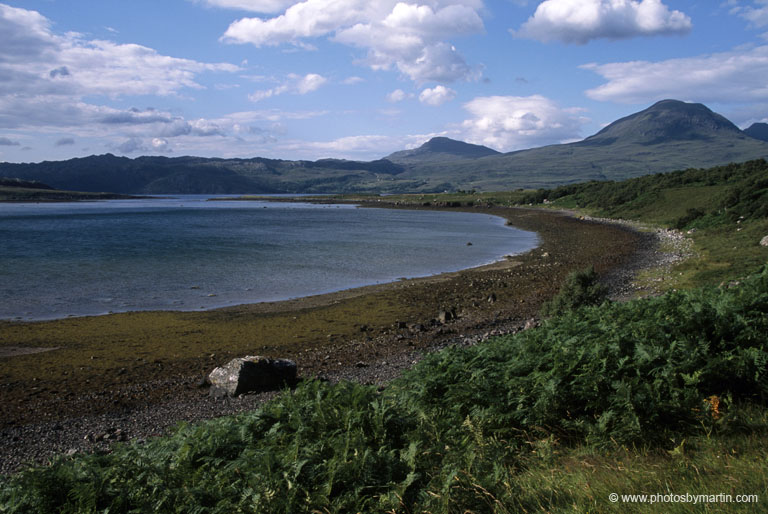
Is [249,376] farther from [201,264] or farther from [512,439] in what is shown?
[201,264]

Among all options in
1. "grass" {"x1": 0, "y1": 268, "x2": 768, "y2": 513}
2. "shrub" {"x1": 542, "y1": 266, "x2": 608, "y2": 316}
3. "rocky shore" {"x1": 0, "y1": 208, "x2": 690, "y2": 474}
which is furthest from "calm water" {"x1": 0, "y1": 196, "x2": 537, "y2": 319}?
"grass" {"x1": 0, "y1": 268, "x2": 768, "y2": 513}

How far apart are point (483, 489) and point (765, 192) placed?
52.2m

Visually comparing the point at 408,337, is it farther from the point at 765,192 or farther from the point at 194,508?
the point at 765,192

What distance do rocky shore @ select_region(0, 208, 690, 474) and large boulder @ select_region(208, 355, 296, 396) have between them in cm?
31

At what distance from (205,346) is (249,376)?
5734 millimetres

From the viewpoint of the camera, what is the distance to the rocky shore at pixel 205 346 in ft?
34.7

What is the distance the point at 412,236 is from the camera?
5922 centimetres

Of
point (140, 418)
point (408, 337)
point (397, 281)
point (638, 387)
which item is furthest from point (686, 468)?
point (397, 281)

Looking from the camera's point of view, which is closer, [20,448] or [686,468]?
[686,468]

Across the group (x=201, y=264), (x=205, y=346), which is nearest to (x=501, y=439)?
(x=205, y=346)

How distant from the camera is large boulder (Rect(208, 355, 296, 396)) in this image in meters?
11.6

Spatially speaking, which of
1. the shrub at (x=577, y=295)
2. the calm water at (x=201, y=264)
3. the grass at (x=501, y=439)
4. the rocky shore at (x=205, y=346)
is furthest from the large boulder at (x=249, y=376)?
the calm water at (x=201, y=264)

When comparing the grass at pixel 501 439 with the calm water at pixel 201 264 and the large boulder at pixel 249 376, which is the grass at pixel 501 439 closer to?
the large boulder at pixel 249 376

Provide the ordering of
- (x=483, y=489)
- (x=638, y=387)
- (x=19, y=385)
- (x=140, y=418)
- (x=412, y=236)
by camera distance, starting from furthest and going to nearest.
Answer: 1. (x=412, y=236)
2. (x=19, y=385)
3. (x=140, y=418)
4. (x=638, y=387)
5. (x=483, y=489)
